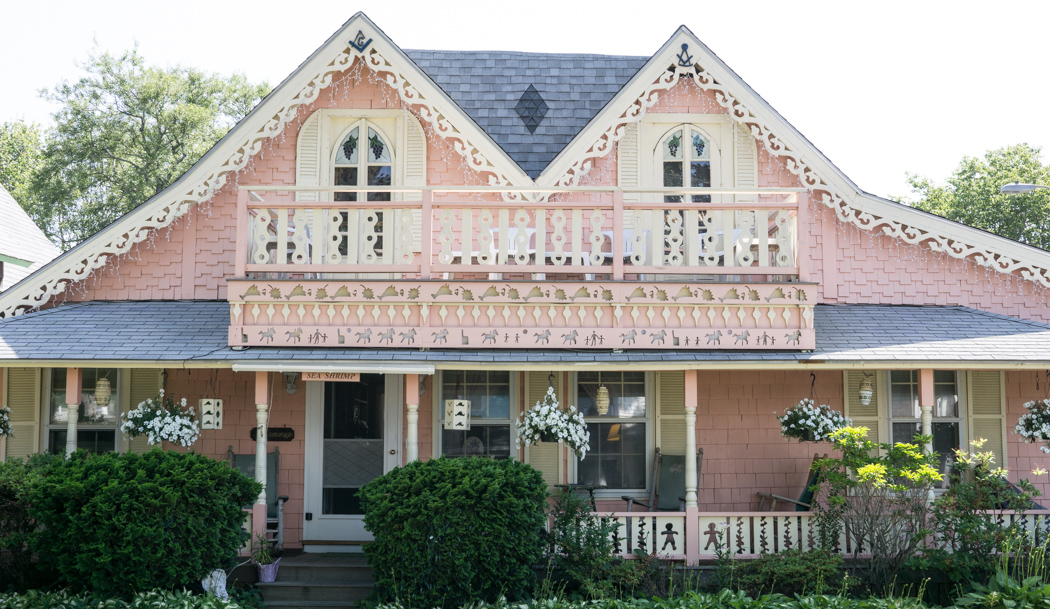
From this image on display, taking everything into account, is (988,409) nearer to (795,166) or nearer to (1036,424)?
(1036,424)

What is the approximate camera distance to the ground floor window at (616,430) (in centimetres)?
1123

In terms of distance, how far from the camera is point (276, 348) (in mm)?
9898

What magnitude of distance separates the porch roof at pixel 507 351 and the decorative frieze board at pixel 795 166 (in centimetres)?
100

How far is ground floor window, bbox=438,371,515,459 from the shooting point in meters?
11.2

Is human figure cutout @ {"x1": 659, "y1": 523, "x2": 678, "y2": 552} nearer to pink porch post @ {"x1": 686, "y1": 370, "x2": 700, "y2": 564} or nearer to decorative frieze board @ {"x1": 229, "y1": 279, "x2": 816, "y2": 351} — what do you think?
pink porch post @ {"x1": 686, "y1": 370, "x2": 700, "y2": 564}

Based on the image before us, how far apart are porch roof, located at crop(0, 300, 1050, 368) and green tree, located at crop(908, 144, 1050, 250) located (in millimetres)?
22175

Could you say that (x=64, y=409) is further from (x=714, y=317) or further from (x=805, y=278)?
(x=805, y=278)

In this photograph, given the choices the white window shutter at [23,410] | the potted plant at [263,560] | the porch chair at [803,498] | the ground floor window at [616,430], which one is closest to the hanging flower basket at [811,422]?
the porch chair at [803,498]

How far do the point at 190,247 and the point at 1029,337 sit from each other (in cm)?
1101

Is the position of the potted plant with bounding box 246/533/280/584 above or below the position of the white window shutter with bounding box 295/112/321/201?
below

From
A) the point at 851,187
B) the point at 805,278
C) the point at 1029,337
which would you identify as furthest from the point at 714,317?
the point at 1029,337

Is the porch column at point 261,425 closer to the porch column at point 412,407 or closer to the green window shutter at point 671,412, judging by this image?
the porch column at point 412,407

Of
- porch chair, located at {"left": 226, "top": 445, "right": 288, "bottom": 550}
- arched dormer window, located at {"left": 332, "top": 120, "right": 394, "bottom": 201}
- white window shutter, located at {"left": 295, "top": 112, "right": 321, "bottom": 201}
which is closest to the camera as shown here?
porch chair, located at {"left": 226, "top": 445, "right": 288, "bottom": 550}

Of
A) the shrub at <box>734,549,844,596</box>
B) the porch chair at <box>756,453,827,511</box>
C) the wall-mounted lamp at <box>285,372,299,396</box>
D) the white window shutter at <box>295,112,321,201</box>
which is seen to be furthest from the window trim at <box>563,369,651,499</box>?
the white window shutter at <box>295,112,321,201</box>
